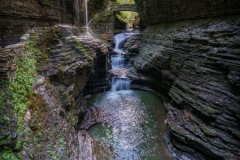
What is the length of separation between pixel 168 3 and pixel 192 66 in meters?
6.82

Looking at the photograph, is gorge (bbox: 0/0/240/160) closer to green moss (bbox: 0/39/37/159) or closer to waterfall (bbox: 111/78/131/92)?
green moss (bbox: 0/39/37/159)

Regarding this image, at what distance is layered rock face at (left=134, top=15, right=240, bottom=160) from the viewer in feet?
18.2

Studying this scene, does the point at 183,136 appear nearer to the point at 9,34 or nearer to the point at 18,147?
the point at 18,147

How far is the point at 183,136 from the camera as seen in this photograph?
6344 millimetres

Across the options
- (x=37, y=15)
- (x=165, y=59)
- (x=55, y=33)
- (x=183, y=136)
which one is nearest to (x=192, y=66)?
(x=165, y=59)

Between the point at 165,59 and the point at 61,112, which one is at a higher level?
the point at 165,59

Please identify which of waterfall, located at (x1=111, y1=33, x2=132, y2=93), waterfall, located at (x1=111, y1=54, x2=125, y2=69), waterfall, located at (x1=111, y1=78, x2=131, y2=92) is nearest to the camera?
waterfall, located at (x1=111, y1=78, x2=131, y2=92)

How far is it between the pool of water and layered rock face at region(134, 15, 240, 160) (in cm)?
127

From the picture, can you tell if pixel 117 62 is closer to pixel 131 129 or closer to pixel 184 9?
pixel 184 9

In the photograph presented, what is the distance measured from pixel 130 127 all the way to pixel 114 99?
395cm

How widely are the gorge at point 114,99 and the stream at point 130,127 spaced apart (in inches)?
2.4

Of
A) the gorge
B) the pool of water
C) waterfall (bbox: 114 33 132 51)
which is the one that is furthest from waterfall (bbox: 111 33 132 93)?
the gorge

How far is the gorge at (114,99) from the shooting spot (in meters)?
3.91

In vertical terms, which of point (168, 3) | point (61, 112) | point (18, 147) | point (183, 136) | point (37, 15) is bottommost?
point (183, 136)
